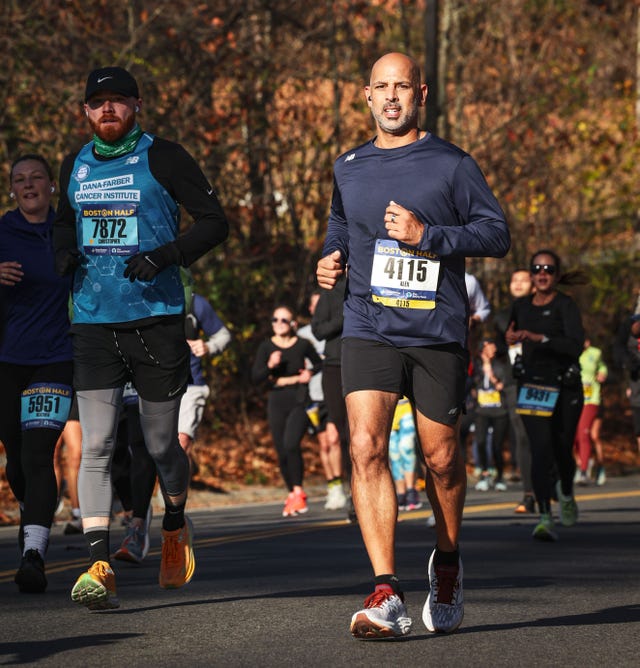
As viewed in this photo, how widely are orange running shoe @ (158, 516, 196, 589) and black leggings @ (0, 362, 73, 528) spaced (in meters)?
0.79

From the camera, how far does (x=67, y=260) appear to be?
22.4ft

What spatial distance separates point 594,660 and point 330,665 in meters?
0.90

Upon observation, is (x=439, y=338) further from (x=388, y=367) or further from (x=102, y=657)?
(x=102, y=657)

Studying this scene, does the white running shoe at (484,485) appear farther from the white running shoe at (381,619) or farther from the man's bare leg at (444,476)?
the white running shoe at (381,619)

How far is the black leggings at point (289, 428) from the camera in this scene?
579 inches

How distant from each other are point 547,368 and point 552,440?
52 centimetres

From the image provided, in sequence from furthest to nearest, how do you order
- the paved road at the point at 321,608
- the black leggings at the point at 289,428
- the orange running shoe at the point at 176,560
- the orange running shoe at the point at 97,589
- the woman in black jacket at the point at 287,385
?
the woman in black jacket at the point at 287,385
the black leggings at the point at 289,428
the orange running shoe at the point at 176,560
the orange running shoe at the point at 97,589
the paved road at the point at 321,608

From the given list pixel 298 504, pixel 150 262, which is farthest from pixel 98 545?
pixel 298 504

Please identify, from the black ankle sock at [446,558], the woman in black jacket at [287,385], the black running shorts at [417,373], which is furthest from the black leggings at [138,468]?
the woman in black jacket at [287,385]

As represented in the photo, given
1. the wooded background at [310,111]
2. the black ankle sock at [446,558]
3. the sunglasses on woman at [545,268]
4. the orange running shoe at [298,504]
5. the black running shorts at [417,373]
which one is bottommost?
the orange running shoe at [298,504]

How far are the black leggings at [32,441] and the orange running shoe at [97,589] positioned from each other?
3.71 ft

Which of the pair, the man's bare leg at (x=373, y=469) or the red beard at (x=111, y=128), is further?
the red beard at (x=111, y=128)

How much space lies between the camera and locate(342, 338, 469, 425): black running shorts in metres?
6.21

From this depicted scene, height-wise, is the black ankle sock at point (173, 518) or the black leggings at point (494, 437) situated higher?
the black ankle sock at point (173, 518)
